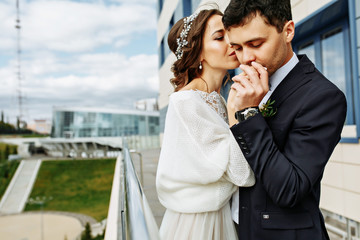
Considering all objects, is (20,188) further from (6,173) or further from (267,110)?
(267,110)

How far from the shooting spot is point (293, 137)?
0.96m

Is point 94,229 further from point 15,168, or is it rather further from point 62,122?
point 15,168

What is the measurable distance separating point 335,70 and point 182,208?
2.99 m

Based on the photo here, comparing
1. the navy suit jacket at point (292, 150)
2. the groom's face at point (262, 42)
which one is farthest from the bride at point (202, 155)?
the groom's face at point (262, 42)

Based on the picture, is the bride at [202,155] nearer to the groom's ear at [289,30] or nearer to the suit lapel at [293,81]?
the suit lapel at [293,81]

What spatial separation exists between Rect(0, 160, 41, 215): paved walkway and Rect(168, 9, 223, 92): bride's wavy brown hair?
39.1m

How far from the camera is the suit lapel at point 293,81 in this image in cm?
104

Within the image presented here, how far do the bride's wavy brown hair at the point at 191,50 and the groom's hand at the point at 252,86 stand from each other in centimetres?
59

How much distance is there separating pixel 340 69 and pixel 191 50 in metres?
2.61

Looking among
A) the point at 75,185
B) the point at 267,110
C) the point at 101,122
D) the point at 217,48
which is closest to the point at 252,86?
the point at 267,110

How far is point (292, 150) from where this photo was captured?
3.13ft

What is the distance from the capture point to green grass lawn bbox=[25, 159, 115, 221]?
34.9 meters

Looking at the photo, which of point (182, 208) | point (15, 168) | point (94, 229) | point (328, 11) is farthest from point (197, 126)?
point (15, 168)

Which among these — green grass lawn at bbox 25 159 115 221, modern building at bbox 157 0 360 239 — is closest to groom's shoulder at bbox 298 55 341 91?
modern building at bbox 157 0 360 239
